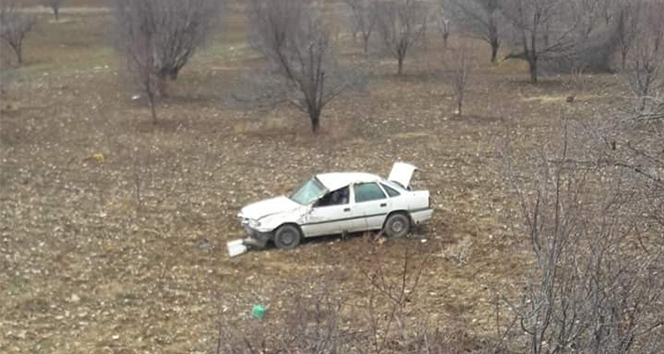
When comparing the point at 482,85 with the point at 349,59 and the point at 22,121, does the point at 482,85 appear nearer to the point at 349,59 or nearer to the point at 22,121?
the point at 349,59

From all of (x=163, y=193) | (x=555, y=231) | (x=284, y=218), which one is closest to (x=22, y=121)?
(x=163, y=193)

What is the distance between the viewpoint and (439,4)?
41062mm

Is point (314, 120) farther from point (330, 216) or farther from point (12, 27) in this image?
point (12, 27)

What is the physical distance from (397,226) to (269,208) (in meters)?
2.26

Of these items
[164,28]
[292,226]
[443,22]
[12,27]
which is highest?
[164,28]

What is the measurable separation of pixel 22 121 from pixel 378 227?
16285 mm

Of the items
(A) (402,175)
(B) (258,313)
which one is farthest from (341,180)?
(B) (258,313)

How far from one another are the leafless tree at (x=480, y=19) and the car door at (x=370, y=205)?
76.9ft

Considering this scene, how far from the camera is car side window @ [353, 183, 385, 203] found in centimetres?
1351

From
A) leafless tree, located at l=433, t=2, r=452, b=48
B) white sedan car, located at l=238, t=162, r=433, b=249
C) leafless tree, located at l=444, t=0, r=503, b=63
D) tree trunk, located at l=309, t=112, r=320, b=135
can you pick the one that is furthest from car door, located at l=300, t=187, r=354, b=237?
leafless tree, located at l=433, t=2, r=452, b=48

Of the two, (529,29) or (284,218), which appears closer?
(284,218)

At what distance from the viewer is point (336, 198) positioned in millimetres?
13492

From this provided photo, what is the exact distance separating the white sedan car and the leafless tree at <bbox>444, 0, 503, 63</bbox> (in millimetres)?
23326

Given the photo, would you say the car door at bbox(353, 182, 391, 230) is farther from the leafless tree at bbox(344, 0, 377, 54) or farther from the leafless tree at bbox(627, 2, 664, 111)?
the leafless tree at bbox(344, 0, 377, 54)
